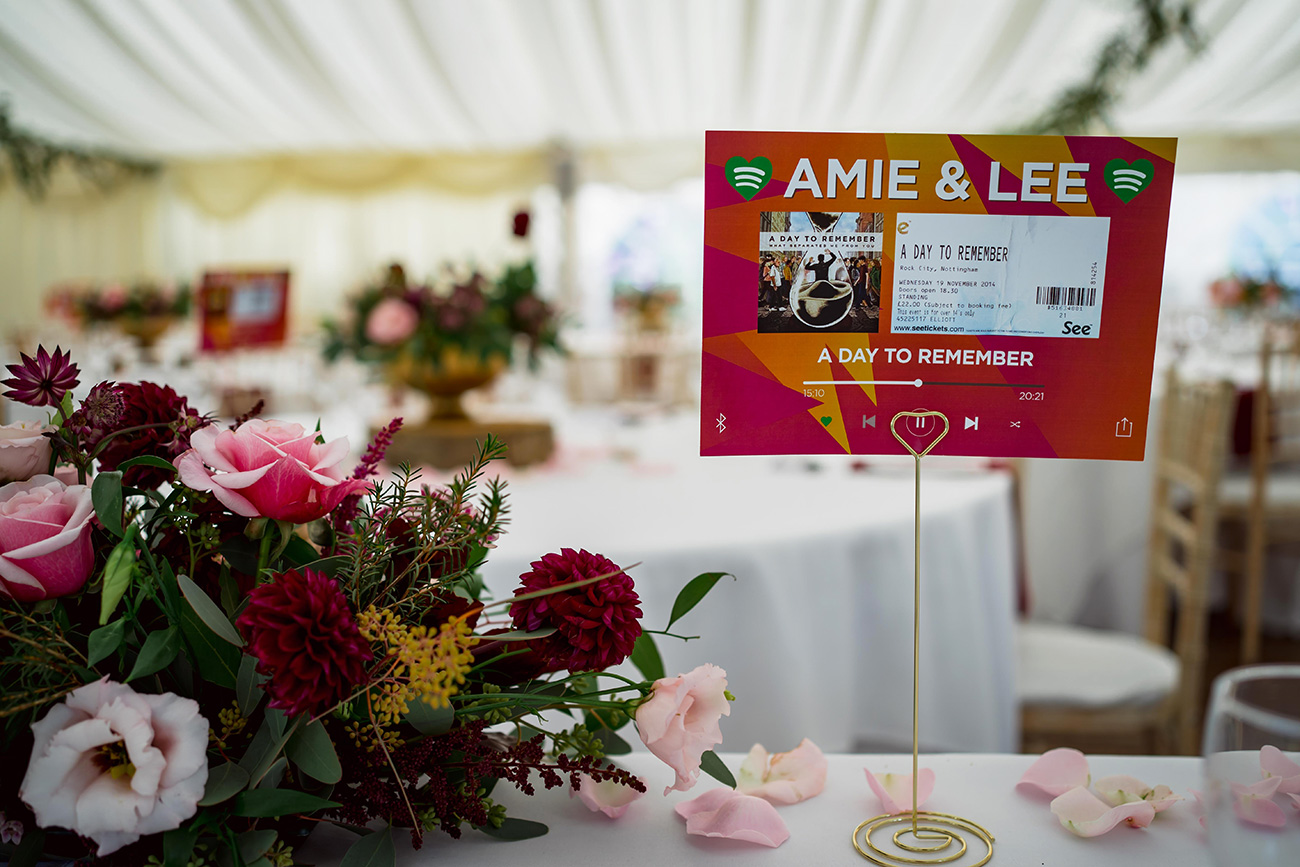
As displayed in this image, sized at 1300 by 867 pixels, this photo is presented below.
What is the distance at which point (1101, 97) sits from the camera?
3814 mm

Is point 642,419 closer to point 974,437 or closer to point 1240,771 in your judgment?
point 974,437

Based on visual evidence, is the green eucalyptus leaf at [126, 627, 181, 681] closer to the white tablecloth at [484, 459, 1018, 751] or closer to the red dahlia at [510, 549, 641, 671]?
the red dahlia at [510, 549, 641, 671]

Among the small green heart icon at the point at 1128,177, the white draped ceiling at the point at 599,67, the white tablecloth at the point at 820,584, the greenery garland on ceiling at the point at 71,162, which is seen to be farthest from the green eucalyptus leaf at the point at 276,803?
the greenery garland on ceiling at the point at 71,162

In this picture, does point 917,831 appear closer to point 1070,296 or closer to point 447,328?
point 1070,296

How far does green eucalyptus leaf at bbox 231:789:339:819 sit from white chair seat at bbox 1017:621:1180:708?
→ 5.23 ft

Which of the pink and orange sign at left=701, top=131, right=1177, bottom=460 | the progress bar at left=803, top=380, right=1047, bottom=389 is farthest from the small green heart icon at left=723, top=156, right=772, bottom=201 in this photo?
the progress bar at left=803, top=380, right=1047, bottom=389

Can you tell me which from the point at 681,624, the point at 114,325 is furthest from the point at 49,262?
the point at 681,624

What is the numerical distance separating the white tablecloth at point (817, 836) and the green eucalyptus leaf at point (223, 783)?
0.12 m

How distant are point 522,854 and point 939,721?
1236 mm

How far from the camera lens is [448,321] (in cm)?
190

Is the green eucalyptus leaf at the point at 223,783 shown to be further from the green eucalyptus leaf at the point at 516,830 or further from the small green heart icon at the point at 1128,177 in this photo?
the small green heart icon at the point at 1128,177

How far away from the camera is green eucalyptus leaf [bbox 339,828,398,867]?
19.8 inches

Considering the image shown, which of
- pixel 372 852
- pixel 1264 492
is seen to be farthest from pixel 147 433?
pixel 1264 492

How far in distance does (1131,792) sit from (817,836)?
0.23 m
